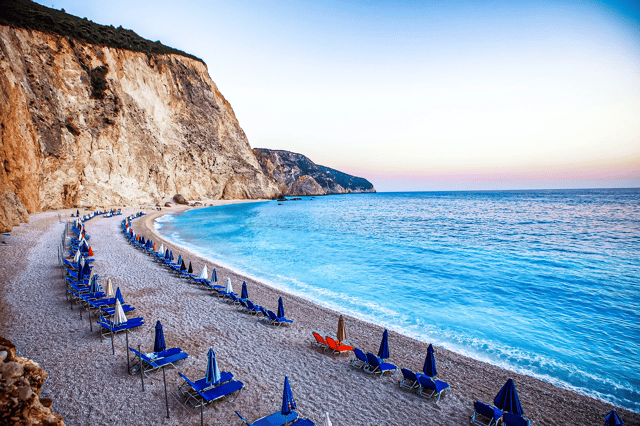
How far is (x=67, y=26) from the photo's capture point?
4444 cm

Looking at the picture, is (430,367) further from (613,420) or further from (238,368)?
(238,368)

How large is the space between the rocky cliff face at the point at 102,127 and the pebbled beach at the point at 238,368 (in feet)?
58.8

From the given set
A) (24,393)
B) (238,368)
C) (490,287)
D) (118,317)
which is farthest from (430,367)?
(490,287)

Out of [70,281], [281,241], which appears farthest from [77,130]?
[70,281]

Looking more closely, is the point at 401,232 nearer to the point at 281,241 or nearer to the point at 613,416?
the point at 281,241

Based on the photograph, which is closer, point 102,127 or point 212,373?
point 212,373

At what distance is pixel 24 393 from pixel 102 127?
53.5 meters

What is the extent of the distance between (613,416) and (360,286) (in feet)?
42.1

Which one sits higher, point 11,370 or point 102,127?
point 102,127

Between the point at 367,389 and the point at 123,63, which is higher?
the point at 123,63

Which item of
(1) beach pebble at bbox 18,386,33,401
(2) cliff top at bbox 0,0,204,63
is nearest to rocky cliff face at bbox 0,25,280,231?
(2) cliff top at bbox 0,0,204,63

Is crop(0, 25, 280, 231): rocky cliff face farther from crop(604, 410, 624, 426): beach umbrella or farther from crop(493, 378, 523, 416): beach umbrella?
crop(604, 410, 624, 426): beach umbrella

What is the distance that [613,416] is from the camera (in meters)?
5.50

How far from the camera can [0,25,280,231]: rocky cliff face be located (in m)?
29.4
